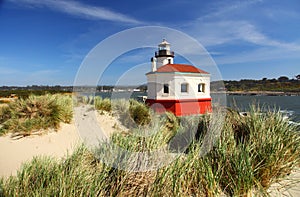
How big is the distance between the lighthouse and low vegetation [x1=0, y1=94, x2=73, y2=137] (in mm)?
9566

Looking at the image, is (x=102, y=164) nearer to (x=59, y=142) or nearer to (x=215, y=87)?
(x=59, y=142)

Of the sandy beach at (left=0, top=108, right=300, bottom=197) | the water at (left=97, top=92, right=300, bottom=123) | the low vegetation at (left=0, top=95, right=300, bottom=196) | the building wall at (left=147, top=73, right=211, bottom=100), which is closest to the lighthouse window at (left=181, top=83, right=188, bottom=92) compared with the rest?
the building wall at (left=147, top=73, right=211, bottom=100)

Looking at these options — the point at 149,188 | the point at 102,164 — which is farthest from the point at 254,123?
the point at 102,164

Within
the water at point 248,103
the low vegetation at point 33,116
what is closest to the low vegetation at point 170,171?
the water at point 248,103

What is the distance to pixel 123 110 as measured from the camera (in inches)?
428

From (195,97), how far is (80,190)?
16.4 m

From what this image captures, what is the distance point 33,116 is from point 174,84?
1171 cm

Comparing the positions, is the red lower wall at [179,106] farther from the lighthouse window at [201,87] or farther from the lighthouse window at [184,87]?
the lighthouse window at [201,87]

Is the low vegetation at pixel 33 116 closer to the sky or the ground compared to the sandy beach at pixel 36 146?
closer to the sky

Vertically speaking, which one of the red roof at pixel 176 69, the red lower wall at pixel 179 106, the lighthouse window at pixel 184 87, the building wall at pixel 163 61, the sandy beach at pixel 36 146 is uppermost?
the building wall at pixel 163 61

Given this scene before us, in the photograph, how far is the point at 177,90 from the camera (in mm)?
17297

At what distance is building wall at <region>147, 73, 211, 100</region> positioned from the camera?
17188 mm

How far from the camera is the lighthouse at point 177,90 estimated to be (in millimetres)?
17156

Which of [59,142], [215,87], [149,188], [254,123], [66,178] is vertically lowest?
[59,142]
